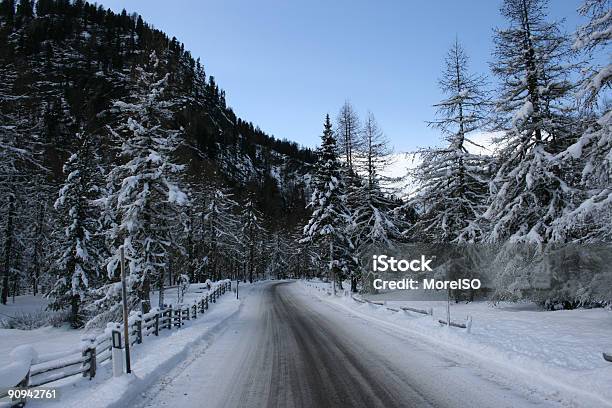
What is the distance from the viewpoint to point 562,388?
24.2ft

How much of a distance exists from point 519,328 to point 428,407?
899cm

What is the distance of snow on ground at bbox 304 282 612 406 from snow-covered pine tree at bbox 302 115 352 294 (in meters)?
13.0

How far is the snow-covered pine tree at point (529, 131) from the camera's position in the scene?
16.9 meters

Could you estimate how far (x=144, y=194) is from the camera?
19.0m

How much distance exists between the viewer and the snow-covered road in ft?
23.7

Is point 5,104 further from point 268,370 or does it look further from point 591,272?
point 591,272

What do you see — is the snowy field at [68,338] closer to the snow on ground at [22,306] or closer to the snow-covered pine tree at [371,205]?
the snow on ground at [22,306]

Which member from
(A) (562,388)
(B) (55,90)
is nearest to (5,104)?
(A) (562,388)

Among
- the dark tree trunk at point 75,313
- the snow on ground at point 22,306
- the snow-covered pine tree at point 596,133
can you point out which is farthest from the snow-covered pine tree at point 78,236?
the snow-covered pine tree at point 596,133

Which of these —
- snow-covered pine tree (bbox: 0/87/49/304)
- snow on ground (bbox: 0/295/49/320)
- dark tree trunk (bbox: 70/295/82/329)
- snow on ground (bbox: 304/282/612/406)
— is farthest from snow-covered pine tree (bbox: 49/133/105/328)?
snow on ground (bbox: 304/282/612/406)

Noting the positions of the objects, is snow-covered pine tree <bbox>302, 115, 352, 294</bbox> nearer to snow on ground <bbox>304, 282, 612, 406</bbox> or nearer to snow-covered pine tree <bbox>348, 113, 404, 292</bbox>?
snow-covered pine tree <bbox>348, 113, 404, 292</bbox>

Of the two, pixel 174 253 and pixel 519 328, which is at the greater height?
pixel 174 253

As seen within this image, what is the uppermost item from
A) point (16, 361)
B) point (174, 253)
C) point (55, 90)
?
point (55, 90)

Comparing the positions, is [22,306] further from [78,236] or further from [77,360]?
[77,360]
